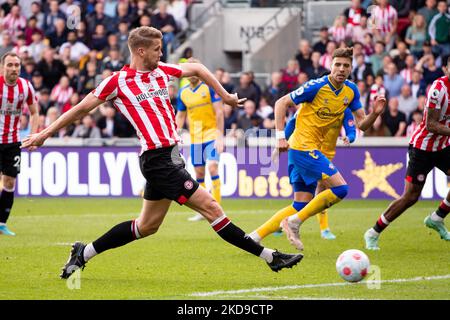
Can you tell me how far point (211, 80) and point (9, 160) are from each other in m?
5.45

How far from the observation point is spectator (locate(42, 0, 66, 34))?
1011 inches

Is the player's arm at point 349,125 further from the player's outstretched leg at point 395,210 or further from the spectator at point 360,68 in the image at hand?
the spectator at point 360,68

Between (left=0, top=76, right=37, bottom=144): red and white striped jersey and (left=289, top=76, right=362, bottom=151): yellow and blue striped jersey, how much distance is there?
4092mm

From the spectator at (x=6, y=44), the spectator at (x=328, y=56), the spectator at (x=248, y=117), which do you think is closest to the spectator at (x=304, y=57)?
the spectator at (x=328, y=56)

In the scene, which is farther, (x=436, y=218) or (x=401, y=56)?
(x=401, y=56)

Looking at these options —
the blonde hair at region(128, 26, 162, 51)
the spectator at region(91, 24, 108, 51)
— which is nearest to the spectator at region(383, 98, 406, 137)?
the spectator at region(91, 24, 108, 51)

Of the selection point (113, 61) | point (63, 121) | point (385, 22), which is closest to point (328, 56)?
point (385, 22)

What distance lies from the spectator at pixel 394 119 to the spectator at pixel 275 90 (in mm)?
2549

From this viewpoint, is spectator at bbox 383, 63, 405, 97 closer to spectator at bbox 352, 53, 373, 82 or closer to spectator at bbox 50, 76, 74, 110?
spectator at bbox 352, 53, 373, 82

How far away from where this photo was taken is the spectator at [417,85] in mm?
20081

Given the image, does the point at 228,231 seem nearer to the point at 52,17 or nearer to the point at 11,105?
the point at 11,105

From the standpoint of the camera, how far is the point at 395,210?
458 inches

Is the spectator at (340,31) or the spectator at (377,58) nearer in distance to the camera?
the spectator at (377,58)
